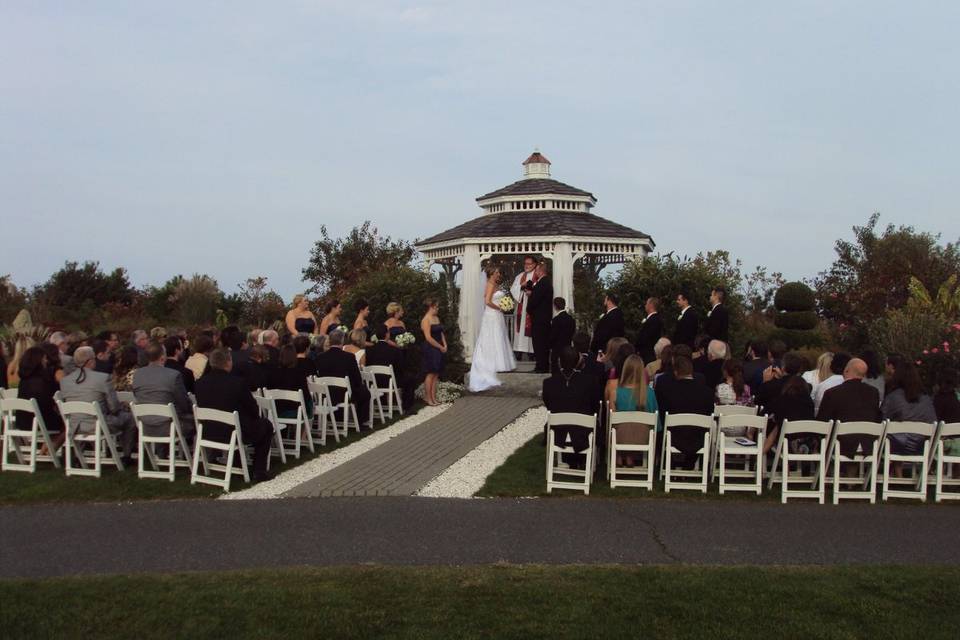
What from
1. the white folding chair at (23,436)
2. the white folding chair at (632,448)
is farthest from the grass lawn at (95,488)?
the white folding chair at (632,448)

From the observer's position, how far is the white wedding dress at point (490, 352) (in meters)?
18.6

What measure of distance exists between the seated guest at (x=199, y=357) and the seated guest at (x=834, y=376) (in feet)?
24.1

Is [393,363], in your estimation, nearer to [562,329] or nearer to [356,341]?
[356,341]

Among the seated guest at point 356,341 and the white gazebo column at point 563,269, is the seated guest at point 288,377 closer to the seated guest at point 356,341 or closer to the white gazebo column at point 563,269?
the seated guest at point 356,341

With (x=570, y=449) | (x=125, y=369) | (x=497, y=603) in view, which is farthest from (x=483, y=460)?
(x=497, y=603)

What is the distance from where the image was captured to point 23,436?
11.6 metres

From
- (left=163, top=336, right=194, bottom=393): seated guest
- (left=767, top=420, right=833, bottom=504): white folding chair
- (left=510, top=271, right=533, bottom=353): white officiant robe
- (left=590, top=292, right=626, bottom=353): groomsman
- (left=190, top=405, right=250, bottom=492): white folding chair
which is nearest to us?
(left=767, top=420, right=833, bottom=504): white folding chair

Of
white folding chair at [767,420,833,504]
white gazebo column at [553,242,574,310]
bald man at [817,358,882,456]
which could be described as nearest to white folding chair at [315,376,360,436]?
white folding chair at [767,420,833,504]

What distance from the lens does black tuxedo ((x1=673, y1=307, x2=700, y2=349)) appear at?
51.0 ft

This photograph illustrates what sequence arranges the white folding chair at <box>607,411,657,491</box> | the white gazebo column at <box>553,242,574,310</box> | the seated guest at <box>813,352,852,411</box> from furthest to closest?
the white gazebo column at <box>553,242,574,310</box> → the seated guest at <box>813,352,852,411</box> → the white folding chair at <box>607,411,657,491</box>

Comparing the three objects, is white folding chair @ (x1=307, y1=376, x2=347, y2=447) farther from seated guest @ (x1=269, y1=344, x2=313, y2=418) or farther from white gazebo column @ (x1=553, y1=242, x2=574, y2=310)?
white gazebo column @ (x1=553, y1=242, x2=574, y2=310)

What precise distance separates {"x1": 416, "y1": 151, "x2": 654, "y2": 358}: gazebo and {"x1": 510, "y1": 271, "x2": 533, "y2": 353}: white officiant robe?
3.90 feet

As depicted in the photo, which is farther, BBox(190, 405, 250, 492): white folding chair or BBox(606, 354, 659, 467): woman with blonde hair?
BBox(606, 354, 659, 467): woman with blonde hair

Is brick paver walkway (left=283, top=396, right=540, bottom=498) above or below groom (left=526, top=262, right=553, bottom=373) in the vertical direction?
below
